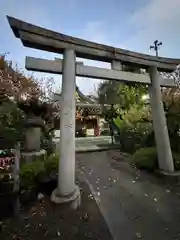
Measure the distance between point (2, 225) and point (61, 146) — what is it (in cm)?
185

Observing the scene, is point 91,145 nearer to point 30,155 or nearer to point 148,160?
point 148,160

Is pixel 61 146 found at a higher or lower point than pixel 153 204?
higher

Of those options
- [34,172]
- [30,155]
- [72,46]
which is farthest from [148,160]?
[72,46]

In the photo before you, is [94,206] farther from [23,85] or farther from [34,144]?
[23,85]

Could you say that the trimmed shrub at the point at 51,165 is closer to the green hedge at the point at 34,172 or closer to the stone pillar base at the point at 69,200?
the green hedge at the point at 34,172

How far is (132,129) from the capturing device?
8.95 m

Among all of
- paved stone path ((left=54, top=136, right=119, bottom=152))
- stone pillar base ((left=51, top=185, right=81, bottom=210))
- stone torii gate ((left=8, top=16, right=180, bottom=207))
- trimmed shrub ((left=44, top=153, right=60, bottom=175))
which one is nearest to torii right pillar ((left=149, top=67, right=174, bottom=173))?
stone torii gate ((left=8, top=16, right=180, bottom=207))

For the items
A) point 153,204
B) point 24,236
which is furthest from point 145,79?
point 24,236

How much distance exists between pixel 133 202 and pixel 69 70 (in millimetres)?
3422

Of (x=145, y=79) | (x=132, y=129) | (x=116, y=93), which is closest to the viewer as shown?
(x=145, y=79)

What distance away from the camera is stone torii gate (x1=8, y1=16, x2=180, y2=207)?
4059mm

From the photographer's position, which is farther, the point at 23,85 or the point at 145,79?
the point at 23,85

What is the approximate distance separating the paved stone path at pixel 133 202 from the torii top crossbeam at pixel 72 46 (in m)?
3.43

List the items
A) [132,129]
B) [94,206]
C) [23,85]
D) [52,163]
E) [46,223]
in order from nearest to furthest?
[46,223] → [94,206] → [52,163] → [132,129] → [23,85]
